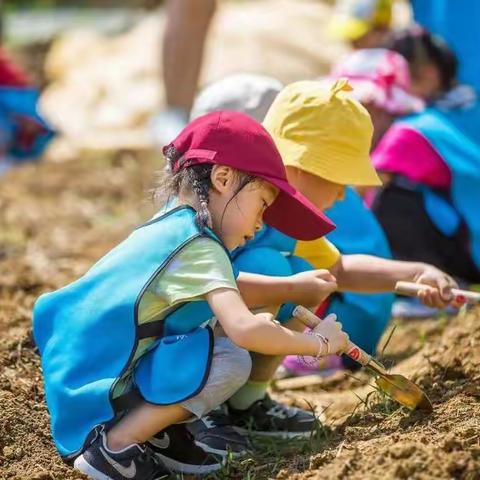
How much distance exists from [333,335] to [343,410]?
63 centimetres

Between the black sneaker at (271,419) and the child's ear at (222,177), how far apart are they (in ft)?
2.33

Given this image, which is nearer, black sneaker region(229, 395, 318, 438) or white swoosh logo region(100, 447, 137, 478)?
white swoosh logo region(100, 447, 137, 478)

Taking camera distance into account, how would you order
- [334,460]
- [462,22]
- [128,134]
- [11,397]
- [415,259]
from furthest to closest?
1. [128,134]
2. [462,22]
3. [415,259]
4. [11,397]
5. [334,460]

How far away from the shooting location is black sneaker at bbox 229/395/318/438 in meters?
3.06

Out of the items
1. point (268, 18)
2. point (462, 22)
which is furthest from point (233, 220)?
point (268, 18)

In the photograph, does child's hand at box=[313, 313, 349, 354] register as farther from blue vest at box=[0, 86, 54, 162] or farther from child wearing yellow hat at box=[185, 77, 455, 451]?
blue vest at box=[0, 86, 54, 162]

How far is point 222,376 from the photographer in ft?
8.67

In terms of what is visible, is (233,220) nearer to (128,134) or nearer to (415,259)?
(415,259)

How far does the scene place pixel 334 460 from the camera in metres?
2.52

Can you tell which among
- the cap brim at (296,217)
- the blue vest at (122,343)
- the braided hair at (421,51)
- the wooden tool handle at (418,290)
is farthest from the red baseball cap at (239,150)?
the braided hair at (421,51)

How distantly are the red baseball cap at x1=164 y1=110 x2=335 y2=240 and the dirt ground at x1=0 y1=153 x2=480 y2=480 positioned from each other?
16.6 inches

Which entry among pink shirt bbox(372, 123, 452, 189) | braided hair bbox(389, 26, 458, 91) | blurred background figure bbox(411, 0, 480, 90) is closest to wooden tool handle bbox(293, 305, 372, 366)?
pink shirt bbox(372, 123, 452, 189)

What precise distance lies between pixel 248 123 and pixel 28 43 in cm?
784

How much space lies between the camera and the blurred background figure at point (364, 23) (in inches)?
218
